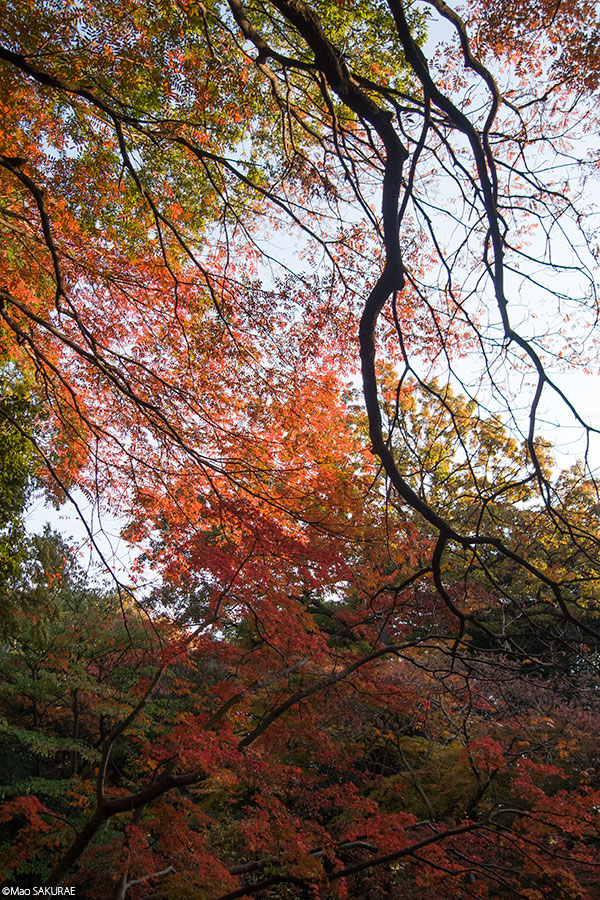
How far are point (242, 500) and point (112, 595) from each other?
18.9 ft

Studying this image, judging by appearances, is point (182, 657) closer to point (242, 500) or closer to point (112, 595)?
point (242, 500)

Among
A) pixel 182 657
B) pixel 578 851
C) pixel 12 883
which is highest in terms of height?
pixel 182 657

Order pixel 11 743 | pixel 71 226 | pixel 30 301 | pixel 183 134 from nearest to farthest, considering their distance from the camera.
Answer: pixel 183 134
pixel 71 226
pixel 30 301
pixel 11 743

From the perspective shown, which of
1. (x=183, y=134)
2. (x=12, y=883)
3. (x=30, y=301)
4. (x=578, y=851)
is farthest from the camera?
(x=12, y=883)

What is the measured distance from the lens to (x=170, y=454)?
4.70m

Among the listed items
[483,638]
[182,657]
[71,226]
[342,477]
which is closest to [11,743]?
[182,657]

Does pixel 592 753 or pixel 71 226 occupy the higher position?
pixel 71 226

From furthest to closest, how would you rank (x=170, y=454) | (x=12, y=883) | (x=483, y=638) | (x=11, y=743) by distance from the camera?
1. (x=483, y=638)
2. (x=11, y=743)
3. (x=12, y=883)
4. (x=170, y=454)

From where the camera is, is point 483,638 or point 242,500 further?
point 483,638

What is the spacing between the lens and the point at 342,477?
5.74m

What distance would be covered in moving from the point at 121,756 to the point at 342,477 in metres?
7.54

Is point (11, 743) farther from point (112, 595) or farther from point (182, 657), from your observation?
point (182, 657)

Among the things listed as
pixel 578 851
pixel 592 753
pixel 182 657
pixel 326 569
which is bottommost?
pixel 578 851

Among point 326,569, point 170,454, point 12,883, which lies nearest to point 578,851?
point 326,569
